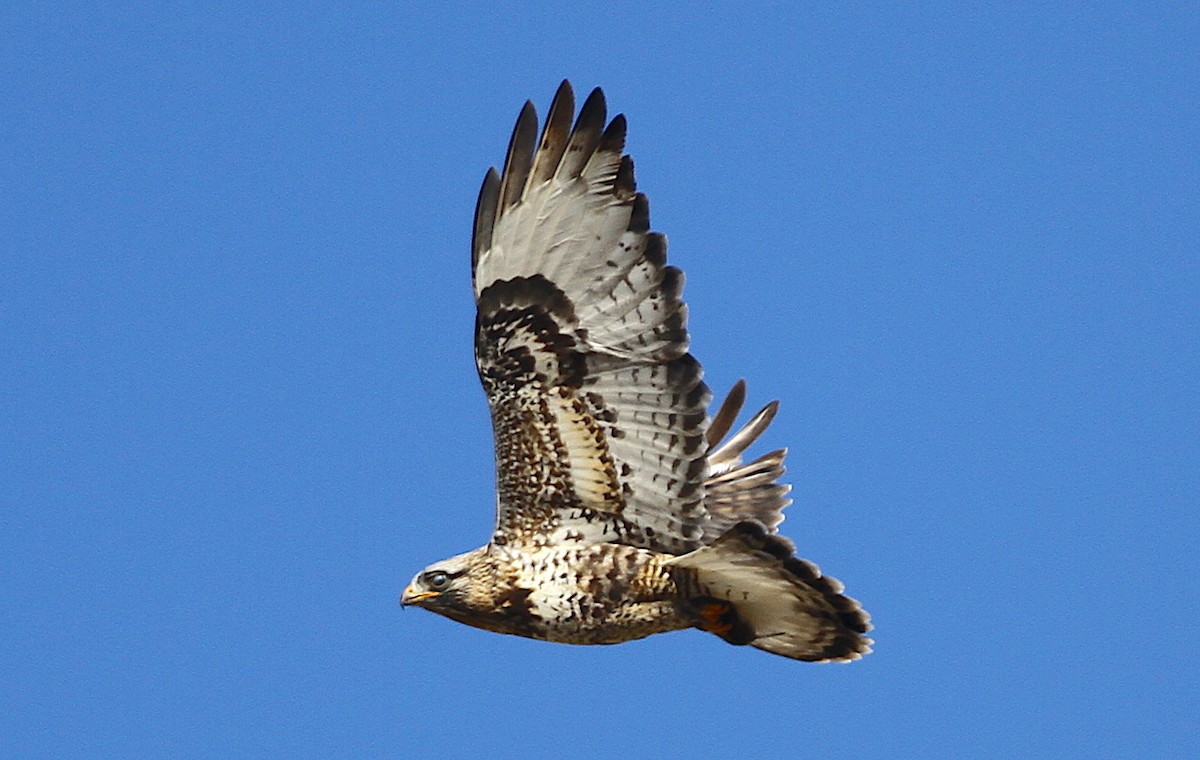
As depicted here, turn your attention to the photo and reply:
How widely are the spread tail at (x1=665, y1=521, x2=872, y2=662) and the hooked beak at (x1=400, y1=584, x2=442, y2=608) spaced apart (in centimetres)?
112

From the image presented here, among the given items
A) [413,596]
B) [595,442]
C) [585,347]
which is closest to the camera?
[585,347]

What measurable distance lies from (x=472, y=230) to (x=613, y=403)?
1019mm

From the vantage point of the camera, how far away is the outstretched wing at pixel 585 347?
9.16m

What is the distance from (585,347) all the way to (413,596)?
4.71 ft

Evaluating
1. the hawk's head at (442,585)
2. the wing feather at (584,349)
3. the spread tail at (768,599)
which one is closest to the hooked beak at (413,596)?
the hawk's head at (442,585)

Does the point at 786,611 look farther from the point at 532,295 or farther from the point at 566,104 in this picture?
the point at 566,104

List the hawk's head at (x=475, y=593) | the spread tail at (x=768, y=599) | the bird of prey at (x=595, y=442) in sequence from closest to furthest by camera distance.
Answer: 1. the spread tail at (x=768, y=599)
2. the bird of prey at (x=595, y=442)
3. the hawk's head at (x=475, y=593)

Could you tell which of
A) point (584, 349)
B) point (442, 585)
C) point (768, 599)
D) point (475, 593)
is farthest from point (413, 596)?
point (768, 599)

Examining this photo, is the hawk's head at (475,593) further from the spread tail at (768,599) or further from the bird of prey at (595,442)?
the spread tail at (768,599)

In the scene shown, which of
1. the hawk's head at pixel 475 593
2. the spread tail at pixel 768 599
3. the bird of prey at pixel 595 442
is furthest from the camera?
the hawk's head at pixel 475 593

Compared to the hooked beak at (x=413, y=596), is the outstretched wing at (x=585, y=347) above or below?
above

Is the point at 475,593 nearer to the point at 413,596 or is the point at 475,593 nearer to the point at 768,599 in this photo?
the point at 413,596

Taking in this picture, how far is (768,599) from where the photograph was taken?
927 cm

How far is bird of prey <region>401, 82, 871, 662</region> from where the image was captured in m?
9.16
